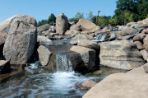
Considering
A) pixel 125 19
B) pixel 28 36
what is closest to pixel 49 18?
pixel 125 19

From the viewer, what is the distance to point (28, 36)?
58.0ft

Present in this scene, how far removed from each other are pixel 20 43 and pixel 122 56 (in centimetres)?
554

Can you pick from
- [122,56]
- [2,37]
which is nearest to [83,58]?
Answer: [122,56]

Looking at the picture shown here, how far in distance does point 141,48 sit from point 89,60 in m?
3.05

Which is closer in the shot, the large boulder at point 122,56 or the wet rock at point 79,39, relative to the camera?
the large boulder at point 122,56

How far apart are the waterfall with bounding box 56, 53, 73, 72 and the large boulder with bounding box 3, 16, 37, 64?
1.98 m

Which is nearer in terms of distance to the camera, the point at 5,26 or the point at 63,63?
the point at 63,63

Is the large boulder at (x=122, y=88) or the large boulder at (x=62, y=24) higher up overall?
the large boulder at (x=62, y=24)

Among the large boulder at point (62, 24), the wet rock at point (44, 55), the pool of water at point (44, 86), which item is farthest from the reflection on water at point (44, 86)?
the large boulder at point (62, 24)

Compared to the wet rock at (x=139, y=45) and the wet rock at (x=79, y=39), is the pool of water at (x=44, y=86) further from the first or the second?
the wet rock at (x=79, y=39)

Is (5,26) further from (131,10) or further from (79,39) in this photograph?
(131,10)

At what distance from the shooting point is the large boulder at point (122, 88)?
5047 millimetres

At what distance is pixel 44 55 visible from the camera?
55.2 feet

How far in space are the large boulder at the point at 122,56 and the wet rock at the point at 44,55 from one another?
3.03 metres
